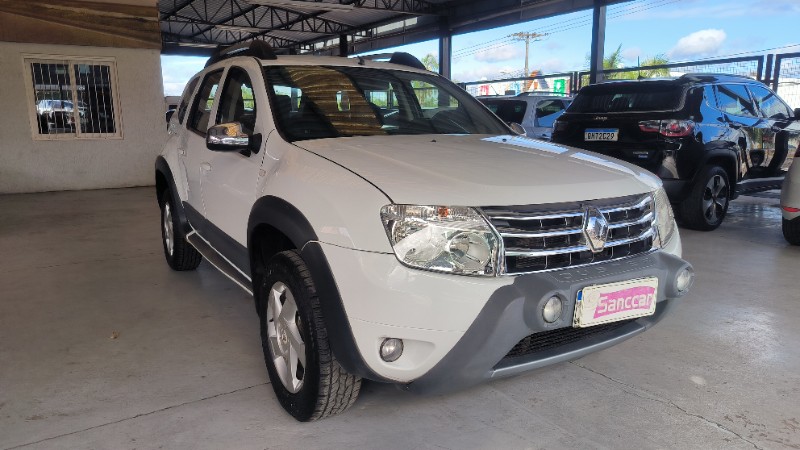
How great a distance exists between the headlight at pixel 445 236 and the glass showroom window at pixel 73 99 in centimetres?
957

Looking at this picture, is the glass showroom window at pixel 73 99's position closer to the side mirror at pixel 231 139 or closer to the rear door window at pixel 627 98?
the rear door window at pixel 627 98

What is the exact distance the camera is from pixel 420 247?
188 centimetres

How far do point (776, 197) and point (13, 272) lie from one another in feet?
31.4

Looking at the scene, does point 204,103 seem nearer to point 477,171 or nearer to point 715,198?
point 477,171

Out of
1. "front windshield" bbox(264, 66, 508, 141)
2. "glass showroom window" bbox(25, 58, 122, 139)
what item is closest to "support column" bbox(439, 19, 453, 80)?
"glass showroom window" bbox(25, 58, 122, 139)

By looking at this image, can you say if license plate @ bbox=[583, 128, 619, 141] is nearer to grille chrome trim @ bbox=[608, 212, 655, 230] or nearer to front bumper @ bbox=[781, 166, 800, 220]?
front bumper @ bbox=[781, 166, 800, 220]

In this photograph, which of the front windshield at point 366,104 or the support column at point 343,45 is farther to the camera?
the support column at point 343,45

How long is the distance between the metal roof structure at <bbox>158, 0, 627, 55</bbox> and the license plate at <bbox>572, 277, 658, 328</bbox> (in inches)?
498

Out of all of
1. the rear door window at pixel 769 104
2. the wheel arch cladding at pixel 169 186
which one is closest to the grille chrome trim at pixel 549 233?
the wheel arch cladding at pixel 169 186

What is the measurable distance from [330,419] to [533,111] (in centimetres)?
756

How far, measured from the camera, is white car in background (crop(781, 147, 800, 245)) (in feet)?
16.2

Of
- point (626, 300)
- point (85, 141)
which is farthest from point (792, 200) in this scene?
point (85, 141)

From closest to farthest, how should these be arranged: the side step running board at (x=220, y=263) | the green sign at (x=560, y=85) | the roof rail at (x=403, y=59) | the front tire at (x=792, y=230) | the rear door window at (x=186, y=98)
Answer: the side step running board at (x=220, y=263) < the roof rail at (x=403, y=59) < the rear door window at (x=186, y=98) < the front tire at (x=792, y=230) < the green sign at (x=560, y=85)

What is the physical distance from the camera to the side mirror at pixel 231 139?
258 cm
